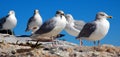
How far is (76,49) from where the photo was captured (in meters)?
8.87

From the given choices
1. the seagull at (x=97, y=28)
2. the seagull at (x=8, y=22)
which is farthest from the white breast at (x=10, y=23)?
the seagull at (x=97, y=28)

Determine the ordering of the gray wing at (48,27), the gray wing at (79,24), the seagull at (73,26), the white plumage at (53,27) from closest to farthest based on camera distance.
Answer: the white plumage at (53,27), the gray wing at (48,27), the seagull at (73,26), the gray wing at (79,24)

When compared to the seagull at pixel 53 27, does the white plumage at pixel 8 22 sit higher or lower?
higher

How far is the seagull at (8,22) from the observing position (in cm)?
2888

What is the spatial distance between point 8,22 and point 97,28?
645 inches

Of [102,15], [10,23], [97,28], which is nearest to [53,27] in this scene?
[102,15]

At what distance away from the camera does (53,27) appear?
55.0 feet

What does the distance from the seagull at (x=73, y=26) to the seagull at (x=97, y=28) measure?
27.4 ft

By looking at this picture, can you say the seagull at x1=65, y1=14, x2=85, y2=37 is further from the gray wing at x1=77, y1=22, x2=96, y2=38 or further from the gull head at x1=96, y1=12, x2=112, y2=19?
the gull head at x1=96, y1=12, x2=112, y2=19

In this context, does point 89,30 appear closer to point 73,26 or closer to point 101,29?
point 101,29

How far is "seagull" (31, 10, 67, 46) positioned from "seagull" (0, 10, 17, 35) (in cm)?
1146

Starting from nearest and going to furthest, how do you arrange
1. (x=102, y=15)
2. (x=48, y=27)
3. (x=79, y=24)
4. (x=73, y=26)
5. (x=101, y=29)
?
(x=101, y=29)
(x=102, y=15)
(x=48, y=27)
(x=73, y=26)
(x=79, y=24)

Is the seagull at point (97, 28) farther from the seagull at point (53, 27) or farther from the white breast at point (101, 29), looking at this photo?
the seagull at point (53, 27)

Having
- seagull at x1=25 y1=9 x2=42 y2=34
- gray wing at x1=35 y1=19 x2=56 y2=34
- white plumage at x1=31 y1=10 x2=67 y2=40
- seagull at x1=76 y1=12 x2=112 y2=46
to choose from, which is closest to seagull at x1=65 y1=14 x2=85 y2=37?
seagull at x1=25 y1=9 x2=42 y2=34
